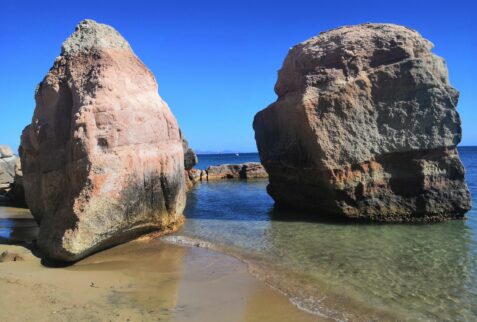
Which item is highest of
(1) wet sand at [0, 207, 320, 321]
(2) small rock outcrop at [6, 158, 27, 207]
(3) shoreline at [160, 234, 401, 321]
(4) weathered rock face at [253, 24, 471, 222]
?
(4) weathered rock face at [253, 24, 471, 222]

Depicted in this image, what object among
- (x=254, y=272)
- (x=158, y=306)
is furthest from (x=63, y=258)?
(x=254, y=272)

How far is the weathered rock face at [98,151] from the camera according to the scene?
26.0ft

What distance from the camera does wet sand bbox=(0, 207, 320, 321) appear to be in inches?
213

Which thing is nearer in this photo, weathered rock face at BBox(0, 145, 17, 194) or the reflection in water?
the reflection in water

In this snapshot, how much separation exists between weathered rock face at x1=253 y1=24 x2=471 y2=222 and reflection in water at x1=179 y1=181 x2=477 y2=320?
77 centimetres

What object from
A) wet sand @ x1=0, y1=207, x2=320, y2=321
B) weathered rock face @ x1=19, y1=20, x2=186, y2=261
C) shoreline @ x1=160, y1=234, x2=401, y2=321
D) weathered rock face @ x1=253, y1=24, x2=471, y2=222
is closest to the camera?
wet sand @ x1=0, y1=207, x2=320, y2=321

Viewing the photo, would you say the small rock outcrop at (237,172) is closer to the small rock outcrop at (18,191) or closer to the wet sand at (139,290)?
the small rock outcrop at (18,191)

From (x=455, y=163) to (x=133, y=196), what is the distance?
27.9 ft

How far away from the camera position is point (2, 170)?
23844 millimetres

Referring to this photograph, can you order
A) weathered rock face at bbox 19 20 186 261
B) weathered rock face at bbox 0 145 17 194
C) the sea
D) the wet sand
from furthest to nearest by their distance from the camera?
weathered rock face at bbox 0 145 17 194 → weathered rock face at bbox 19 20 186 261 → the sea → the wet sand

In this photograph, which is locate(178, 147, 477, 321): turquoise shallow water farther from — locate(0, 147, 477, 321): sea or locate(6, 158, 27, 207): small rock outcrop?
locate(6, 158, 27, 207): small rock outcrop

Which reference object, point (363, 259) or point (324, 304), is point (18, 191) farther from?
point (324, 304)

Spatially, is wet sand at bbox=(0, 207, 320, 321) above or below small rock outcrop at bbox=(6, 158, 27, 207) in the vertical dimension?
below

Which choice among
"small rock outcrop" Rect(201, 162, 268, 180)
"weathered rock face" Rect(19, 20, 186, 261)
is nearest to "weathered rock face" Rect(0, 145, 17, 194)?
"small rock outcrop" Rect(201, 162, 268, 180)
